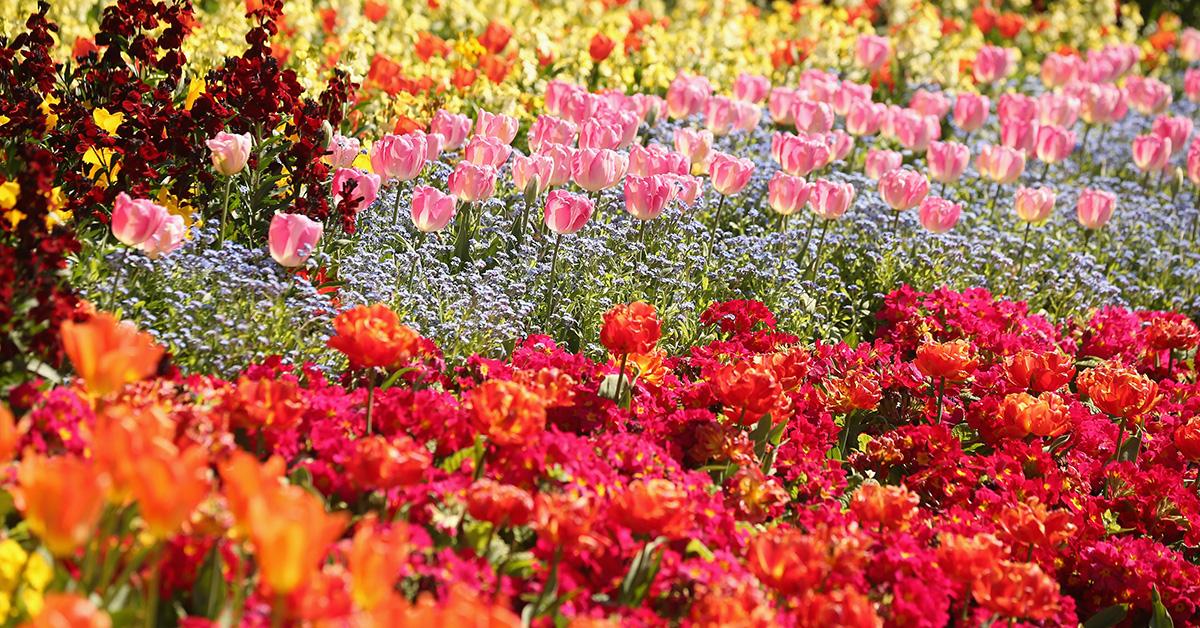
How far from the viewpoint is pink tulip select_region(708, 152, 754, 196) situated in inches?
163

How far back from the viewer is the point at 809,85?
20.0ft

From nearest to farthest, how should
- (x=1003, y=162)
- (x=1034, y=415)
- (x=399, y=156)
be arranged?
(x=1034, y=415)
(x=399, y=156)
(x=1003, y=162)

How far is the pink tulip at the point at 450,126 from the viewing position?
4122 mm

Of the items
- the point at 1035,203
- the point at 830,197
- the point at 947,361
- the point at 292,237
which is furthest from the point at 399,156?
the point at 1035,203

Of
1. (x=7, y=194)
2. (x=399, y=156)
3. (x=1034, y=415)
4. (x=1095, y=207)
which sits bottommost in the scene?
(x=1034, y=415)

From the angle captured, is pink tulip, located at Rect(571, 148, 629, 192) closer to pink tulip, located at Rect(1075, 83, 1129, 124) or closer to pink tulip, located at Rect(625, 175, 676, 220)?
pink tulip, located at Rect(625, 175, 676, 220)

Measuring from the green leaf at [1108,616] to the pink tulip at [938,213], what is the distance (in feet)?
5.99

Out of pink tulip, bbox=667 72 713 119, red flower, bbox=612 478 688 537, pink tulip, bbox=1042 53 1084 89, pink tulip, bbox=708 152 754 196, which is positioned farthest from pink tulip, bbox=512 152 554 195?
pink tulip, bbox=1042 53 1084 89

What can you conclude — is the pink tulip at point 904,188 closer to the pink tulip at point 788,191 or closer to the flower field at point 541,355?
the flower field at point 541,355

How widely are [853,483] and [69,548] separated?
2.18 m

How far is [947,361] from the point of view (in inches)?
133

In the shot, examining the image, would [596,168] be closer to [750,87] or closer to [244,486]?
[750,87]

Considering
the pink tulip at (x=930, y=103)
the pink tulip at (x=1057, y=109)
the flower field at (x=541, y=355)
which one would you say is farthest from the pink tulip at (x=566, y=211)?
the pink tulip at (x=1057, y=109)

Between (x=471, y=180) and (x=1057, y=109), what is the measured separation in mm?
3772
